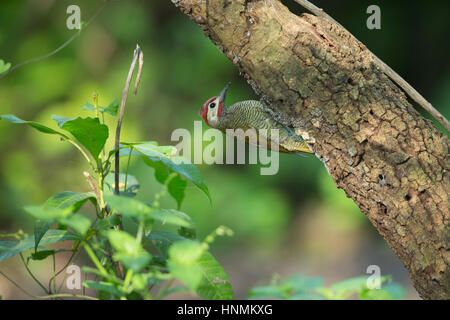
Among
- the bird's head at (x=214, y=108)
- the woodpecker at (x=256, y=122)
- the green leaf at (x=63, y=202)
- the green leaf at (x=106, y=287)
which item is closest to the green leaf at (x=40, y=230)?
the green leaf at (x=63, y=202)

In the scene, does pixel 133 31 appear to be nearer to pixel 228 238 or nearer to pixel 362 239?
pixel 228 238

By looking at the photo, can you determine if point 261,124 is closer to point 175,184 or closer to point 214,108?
point 214,108

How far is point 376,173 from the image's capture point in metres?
1.32

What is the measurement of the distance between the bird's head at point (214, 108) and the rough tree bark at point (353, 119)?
0.71 m

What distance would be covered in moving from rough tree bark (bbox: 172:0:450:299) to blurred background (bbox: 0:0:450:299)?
266cm

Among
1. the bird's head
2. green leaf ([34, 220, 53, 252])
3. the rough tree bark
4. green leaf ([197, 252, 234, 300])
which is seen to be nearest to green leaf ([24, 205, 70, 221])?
green leaf ([34, 220, 53, 252])

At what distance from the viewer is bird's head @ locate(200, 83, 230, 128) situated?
2.06 meters

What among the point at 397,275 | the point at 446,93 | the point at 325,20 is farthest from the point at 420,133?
the point at 446,93

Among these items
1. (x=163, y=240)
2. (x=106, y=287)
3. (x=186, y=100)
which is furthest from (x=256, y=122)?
(x=186, y=100)

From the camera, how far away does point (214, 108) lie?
207 centimetres

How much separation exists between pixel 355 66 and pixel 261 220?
9.04 ft

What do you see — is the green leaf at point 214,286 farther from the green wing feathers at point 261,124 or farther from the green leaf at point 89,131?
the green wing feathers at point 261,124

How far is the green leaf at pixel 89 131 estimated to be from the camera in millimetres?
1171

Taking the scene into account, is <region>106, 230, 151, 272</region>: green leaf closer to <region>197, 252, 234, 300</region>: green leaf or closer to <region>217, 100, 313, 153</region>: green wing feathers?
<region>197, 252, 234, 300</region>: green leaf
